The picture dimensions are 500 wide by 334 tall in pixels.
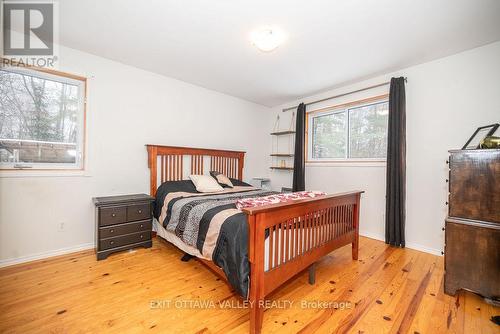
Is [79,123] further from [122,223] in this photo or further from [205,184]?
[205,184]

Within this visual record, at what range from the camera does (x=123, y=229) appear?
2518 mm

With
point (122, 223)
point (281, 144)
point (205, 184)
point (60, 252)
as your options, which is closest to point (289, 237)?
point (205, 184)

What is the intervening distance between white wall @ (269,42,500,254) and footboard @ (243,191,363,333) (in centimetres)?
111

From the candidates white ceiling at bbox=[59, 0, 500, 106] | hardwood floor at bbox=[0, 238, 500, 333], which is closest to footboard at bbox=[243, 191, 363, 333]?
hardwood floor at bbox=[0, 238, 500, 333]

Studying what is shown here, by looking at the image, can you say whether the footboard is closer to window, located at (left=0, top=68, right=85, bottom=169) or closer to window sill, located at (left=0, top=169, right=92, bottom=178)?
window sill, located at (left=0, top=169, right=92, bottom=178)

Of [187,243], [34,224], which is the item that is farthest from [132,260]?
[34,224]

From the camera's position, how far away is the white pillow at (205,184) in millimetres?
3082

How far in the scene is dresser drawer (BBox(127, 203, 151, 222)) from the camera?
8.40ft

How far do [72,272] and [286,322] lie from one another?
6.95 feet

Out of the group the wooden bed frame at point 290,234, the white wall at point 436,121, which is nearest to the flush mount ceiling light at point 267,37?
the wooden bed frame at point 290,234

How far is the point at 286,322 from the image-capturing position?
148cm

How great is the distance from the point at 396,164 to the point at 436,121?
0.70 m

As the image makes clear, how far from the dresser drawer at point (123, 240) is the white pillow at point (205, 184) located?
2.88 feet

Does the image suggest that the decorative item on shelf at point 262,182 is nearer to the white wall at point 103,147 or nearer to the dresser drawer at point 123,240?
the white wall at point 103,147
